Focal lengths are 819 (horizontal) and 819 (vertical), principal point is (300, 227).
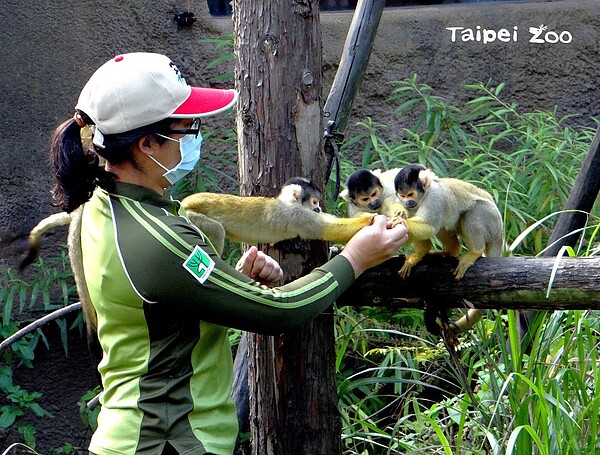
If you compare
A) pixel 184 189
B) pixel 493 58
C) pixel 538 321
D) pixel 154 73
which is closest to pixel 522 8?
pixel 493 58

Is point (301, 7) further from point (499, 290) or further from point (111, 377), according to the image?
point (111, 377)

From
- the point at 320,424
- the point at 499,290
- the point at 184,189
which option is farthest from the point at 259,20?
the point at 184,189

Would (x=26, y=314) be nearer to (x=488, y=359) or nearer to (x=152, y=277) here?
(x=488, y=359)

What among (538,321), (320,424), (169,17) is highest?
(169,17)

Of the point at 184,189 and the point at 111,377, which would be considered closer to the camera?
the point at 111,377

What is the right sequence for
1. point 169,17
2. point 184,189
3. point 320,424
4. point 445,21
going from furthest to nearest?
point 445,21 < point 169,17 < point 184,189 < point 320,424

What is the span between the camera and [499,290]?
278cm

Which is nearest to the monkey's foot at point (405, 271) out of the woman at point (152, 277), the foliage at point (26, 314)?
the woman at point (152, 277)

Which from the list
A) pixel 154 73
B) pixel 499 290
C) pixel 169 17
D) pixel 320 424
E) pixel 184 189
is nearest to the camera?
pixel 154 73

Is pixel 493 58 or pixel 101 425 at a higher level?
pixel 493 58

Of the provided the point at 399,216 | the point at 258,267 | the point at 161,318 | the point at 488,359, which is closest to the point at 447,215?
the point at 399,216

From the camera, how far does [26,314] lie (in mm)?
5352

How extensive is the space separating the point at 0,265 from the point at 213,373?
372 centimetres

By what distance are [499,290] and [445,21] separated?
152 inches
